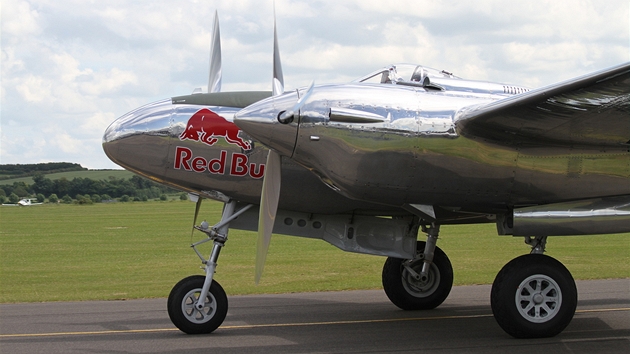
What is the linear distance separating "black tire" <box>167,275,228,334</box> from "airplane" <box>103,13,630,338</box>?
14 mm

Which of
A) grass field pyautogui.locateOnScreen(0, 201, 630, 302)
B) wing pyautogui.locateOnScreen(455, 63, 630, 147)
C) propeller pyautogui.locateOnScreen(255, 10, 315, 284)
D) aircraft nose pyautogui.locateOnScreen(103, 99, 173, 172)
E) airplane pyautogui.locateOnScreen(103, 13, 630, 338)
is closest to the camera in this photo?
wing pyautogui.locateOnScreen(455, 63, 630, 147)

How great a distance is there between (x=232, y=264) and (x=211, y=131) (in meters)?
13.0

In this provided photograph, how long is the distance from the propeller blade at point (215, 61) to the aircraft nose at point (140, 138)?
258 cm

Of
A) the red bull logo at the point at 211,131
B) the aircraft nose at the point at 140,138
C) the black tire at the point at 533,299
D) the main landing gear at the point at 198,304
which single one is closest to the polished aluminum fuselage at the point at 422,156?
the black tire at the point at 533,299

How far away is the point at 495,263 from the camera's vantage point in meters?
21.1

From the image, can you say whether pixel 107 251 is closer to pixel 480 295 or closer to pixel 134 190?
pixel 480 295

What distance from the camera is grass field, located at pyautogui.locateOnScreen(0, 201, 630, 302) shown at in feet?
53.8

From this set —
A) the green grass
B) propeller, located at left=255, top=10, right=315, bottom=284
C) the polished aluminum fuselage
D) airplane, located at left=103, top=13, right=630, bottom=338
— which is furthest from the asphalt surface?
the green grass

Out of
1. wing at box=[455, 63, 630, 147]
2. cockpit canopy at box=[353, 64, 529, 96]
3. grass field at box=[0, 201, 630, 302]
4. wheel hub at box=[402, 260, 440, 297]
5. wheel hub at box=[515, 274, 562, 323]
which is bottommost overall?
grass field at box=[0, 201, 630, 302]

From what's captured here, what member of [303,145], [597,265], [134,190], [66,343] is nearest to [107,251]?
[597,265]

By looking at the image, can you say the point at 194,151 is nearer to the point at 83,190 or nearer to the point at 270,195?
the point at 270,195

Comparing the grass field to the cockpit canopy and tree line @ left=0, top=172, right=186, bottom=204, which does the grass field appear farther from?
tree line @ left=0, top=172, right=186, bottom=204

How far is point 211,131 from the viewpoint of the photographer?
32.5 ft

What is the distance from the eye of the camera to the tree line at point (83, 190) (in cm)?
11794
